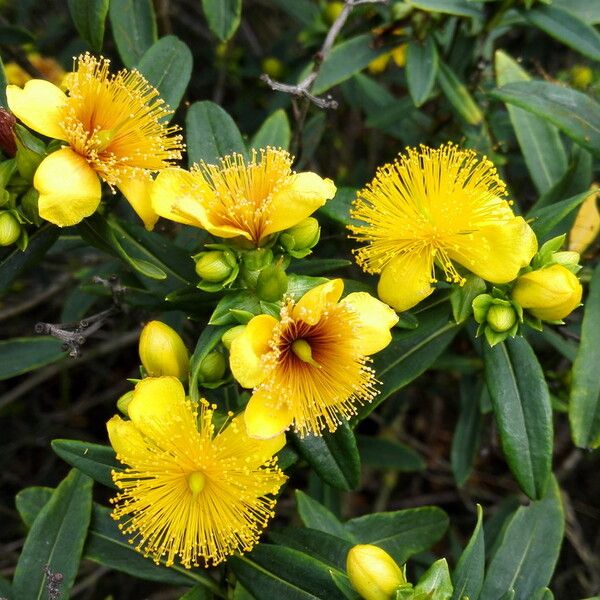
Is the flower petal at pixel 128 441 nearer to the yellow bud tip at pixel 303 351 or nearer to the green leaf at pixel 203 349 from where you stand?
the green leaf at pixel 203 349

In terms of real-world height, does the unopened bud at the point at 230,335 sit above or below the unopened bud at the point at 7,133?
below

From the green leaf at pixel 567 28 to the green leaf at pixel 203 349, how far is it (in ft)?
4.15

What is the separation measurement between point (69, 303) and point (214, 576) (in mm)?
1064

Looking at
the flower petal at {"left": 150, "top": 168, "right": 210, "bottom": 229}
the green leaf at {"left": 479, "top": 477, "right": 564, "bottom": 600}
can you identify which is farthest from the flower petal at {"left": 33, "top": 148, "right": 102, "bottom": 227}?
the green leaf at {"left": 479, "top": 477, "right": 564, "bottom": 600}

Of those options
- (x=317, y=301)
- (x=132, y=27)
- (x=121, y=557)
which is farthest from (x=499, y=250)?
(x=132, y=27)

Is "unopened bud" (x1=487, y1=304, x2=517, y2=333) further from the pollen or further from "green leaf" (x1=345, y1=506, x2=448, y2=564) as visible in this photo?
the pollen

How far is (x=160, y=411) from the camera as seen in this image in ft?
4.30

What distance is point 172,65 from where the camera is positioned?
1797 mm

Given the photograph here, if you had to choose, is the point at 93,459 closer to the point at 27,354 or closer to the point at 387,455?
the point at 27,354

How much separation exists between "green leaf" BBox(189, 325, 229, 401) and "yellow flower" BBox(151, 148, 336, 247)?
0.57 feet

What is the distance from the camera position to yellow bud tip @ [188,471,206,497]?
1.36 metres

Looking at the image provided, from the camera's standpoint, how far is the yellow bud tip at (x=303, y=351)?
4.44 ft

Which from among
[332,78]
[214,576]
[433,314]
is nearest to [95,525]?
[214,576]

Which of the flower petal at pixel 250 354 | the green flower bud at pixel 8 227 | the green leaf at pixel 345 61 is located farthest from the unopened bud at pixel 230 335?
the green leaf at pixel 345 61
